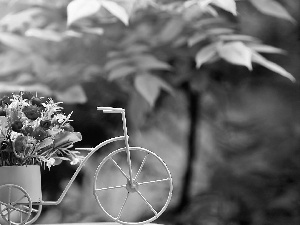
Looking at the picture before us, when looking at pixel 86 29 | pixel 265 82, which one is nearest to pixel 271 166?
pixel 265 82

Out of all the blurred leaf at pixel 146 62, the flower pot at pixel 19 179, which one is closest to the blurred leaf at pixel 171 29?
the blurred leaf at pixel 146 62

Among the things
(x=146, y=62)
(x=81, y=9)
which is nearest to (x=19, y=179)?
(x=81, y=9)

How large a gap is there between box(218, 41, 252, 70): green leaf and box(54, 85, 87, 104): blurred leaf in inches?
19.6

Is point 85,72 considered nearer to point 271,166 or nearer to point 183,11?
point 183,11

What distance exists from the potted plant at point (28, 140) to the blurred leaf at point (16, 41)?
2.60 ft

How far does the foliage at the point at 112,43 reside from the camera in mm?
2221

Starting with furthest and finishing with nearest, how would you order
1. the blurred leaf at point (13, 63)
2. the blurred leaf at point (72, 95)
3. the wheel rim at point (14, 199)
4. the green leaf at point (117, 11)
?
the blurred leaf at point (13, 63)
the blurred leaf at point (72, 95)
the green leaf at point (117, 11)
the wheel rim at point (14, 199)

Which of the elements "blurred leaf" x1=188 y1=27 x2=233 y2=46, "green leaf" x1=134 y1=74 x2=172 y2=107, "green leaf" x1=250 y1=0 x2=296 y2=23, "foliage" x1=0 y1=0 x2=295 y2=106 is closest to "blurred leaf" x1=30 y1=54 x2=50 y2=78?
"foliage" x1=0 y1=0 x2=295 y2=106

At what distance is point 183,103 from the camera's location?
2.78m

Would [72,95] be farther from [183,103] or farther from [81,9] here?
[183,103]

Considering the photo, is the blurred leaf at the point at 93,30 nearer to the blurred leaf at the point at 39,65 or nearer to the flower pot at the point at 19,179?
the blurred leaf at the point at 39,65

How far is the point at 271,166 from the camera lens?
9.07 ft

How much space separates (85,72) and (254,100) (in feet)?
2.68

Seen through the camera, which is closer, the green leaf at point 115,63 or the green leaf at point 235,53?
the green leaf at point 235,53
